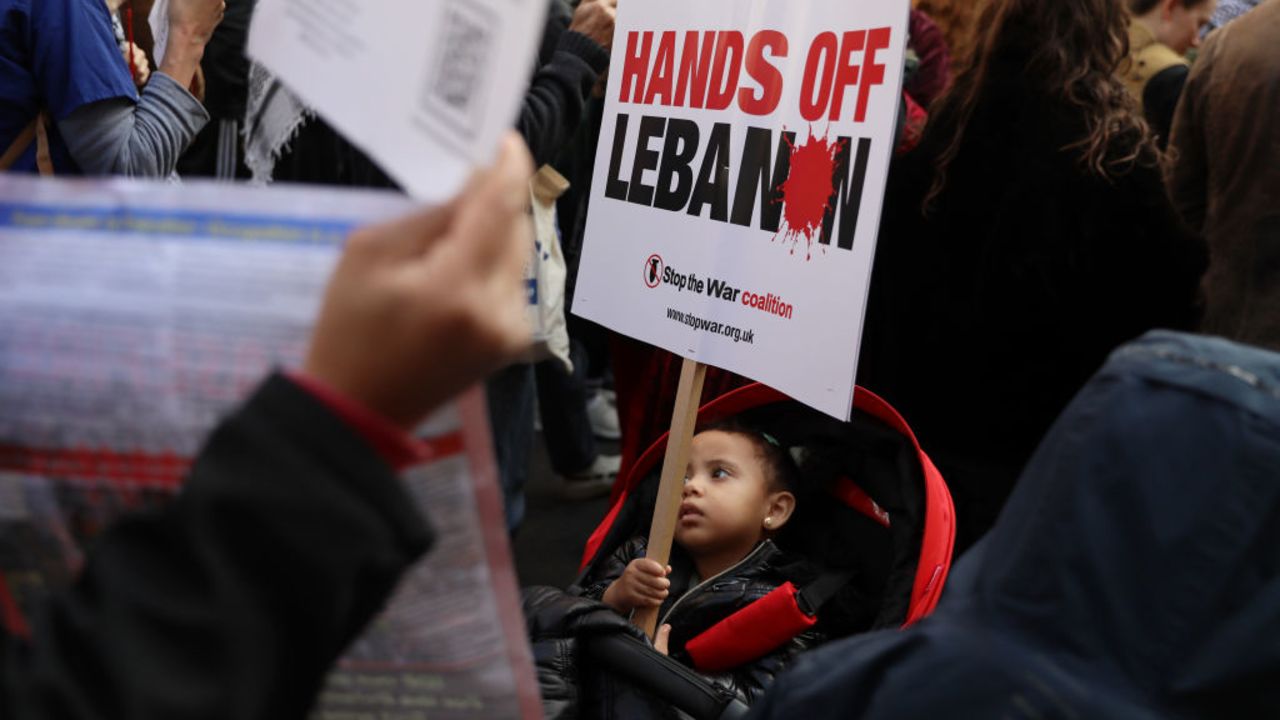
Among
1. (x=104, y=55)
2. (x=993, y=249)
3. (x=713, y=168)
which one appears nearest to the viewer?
(x=713, y=168)

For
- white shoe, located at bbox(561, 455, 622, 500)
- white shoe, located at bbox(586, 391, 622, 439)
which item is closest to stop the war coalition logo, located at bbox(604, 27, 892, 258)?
white shoe, located at bbox(561, 455, 622, 500)

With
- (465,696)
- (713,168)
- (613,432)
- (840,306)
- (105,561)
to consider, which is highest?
(713,168)

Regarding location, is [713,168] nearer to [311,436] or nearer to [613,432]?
[311,436]

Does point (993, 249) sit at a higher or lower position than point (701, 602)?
higher

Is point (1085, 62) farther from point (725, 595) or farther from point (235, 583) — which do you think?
point (235, 583)

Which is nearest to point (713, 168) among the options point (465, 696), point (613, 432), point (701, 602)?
point (701, 602)

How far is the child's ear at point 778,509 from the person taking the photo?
238 centimetres

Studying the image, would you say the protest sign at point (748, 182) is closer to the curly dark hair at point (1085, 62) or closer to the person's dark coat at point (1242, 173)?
the curly dark hair at point (1085, 62)

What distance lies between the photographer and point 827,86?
1825 millimetres

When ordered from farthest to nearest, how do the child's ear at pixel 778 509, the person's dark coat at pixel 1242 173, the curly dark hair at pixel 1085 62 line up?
the person's dark coat at pixel 1242 173, the curly dark hair at pixel 1085 62, the child's ear at pixel 778 509

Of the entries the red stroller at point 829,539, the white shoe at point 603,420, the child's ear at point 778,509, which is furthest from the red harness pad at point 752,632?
the white shoe at point 603,420

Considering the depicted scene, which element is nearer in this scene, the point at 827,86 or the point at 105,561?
the point at 105,561

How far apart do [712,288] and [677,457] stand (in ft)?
0.95

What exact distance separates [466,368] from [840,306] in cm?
113
